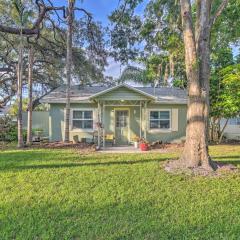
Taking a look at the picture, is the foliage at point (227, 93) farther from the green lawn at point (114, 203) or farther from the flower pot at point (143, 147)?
the green lawn at point (114, 203)

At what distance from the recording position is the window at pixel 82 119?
18.1 metres

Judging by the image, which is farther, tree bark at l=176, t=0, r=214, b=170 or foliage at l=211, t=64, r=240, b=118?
foliage at l=211, t=64, r=240, b=118

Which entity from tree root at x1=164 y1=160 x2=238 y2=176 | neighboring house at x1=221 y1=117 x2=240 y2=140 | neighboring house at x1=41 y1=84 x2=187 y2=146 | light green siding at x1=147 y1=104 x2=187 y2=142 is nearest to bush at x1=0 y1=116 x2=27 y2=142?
neighboring house at x1=41 y1=84 x2=187 y2=146

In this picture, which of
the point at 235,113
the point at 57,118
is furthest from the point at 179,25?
the point at 57,118

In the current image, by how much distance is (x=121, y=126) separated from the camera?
18.4m

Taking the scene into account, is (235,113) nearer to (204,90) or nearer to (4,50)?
(204,90)

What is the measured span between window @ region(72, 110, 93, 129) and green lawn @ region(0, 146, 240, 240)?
27.4 ft

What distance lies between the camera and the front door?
18.3m

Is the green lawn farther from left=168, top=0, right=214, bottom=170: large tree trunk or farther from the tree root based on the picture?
left=168, top=0, right=214, bottom=170: large tree trunk

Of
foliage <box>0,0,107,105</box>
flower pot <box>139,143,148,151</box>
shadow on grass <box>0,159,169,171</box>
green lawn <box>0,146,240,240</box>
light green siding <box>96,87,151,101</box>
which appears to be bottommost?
green lawn <box>0,146,240,240</box>

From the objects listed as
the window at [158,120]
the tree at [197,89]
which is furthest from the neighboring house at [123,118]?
the tree at [197,89]

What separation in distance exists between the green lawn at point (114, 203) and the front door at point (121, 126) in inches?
330

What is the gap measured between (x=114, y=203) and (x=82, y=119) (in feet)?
40.0

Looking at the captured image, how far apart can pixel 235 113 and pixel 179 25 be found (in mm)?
6428
